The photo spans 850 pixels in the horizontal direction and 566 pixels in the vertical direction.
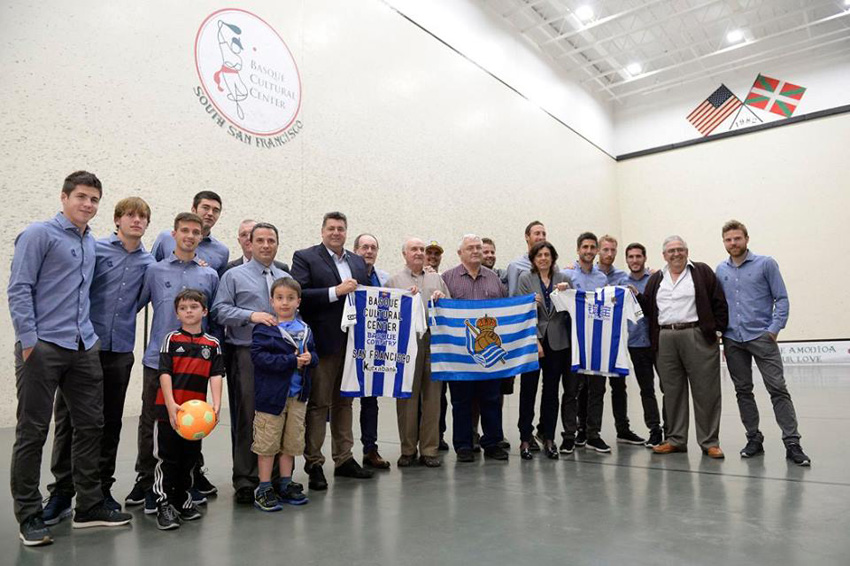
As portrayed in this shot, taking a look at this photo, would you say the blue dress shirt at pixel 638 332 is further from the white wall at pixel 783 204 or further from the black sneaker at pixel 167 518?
the white wall at pixel 783 204

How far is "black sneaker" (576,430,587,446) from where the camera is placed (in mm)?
4632

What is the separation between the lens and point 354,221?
873 centimetres

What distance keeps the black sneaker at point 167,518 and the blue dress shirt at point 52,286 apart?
892 millimetres

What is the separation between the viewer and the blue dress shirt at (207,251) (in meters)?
3.48

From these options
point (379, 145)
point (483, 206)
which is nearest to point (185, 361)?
point (379, 145)

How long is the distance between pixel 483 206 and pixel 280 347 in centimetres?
896

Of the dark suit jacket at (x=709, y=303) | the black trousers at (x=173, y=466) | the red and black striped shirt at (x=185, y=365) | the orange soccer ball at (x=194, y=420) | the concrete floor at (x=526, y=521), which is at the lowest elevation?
the concrete floor at (x=526, y=521)

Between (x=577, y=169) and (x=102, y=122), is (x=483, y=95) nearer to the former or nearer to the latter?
(x=577, y=169)

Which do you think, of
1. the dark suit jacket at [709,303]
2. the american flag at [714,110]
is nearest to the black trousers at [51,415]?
the dark suit jacket at [709,303]

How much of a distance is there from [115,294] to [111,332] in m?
0.21

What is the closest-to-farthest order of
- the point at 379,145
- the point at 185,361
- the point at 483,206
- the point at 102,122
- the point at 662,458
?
1. the point at 185,361
2. the point at 662,458
3. the point at 102,122
4. the point at 379,145
5. the point at 483,206

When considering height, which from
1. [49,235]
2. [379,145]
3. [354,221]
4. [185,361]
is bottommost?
[185,361]

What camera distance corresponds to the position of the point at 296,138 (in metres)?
7.98

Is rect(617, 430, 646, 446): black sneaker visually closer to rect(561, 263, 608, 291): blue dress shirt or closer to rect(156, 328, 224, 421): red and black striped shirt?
rect(561, 263, 608, 291): blue dress shirt
